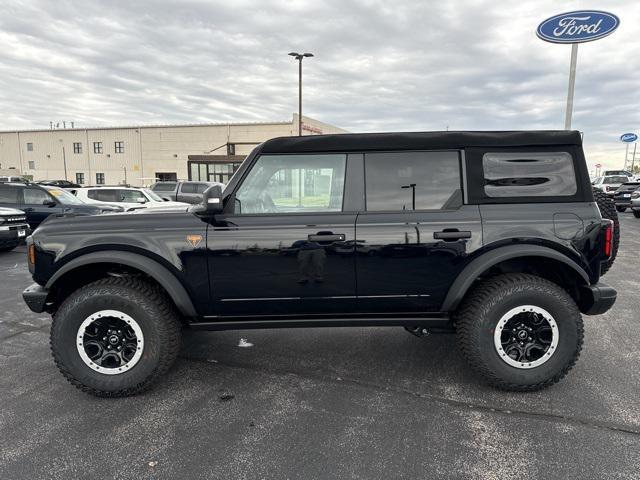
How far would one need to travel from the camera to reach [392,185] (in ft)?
10.4

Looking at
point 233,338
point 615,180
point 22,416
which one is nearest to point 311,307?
point 233,338

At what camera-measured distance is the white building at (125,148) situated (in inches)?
1850

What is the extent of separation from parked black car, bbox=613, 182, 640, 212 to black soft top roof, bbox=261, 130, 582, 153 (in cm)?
1930

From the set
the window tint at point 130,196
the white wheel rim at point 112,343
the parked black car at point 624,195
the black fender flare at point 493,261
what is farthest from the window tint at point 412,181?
the parked black car at point 624,195

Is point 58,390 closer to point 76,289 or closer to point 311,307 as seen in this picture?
point 76,289

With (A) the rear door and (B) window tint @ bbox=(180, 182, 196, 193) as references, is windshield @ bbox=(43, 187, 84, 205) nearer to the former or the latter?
(B) window tint @ bbox=(180, 182, 196, 193)

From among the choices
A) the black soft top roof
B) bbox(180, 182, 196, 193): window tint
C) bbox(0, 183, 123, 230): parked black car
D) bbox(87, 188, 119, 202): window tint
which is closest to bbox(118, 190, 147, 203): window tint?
bbox(87, 188, 119, 202): window tint

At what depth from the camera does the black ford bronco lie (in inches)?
120

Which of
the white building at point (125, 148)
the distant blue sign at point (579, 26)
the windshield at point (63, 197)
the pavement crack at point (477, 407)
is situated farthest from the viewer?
the white building at point (125, 148)

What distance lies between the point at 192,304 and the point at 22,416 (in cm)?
132

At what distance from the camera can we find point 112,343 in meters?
3.11

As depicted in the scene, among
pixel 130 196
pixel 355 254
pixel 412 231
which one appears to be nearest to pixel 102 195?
pixel 130 196

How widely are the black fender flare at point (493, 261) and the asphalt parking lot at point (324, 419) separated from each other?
31.1 inches

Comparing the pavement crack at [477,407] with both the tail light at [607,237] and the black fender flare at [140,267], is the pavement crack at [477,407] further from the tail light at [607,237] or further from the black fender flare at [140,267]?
the tail light at [607,237]
